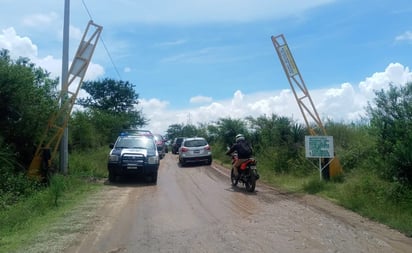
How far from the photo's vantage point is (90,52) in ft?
57.5

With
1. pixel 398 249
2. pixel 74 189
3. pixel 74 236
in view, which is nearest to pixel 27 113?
pixel 74 189

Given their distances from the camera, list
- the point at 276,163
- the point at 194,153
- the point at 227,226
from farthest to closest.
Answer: the point at 194,153, the point at 276,163, the point at 227,226

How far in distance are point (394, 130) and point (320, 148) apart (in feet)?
12.7

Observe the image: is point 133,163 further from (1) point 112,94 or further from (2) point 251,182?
(1) point 112,94

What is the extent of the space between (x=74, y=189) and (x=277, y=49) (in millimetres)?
9195

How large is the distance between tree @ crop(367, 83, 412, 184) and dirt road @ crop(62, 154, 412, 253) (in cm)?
172

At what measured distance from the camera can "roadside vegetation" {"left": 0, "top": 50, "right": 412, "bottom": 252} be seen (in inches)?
393

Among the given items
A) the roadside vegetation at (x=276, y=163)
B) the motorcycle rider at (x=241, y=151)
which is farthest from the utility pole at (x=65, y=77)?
the motorcycle rider at (x=241, y=151)

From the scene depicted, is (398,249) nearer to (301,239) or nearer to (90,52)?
(301,239)

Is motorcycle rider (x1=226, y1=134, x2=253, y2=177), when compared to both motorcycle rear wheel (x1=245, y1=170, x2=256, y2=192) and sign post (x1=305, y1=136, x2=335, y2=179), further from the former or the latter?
sign post (x1=305, y1=136, x2=335, y2=179)

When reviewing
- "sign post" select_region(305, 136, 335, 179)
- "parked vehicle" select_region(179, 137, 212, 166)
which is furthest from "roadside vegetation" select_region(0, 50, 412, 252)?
"parked vehicle" select_region(179, 137, 212, 166)

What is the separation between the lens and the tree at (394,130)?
34.0 ft

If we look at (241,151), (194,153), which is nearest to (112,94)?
(194,153)

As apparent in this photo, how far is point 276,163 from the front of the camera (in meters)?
19.5
